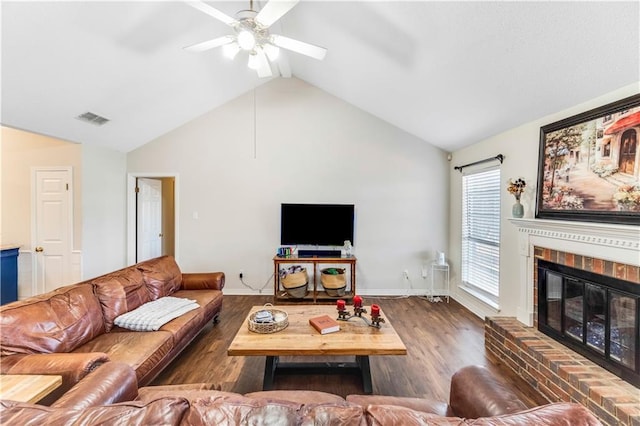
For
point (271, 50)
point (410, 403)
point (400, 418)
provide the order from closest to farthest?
point (400, 418)
point (410, 403)
point (271, 50)

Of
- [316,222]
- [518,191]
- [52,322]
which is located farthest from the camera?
[316,222]

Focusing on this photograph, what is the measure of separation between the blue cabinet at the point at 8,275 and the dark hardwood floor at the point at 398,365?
9.92ft

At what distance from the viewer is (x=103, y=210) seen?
4414 millimetres

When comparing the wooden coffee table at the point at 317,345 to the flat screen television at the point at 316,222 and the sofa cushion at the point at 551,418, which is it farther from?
the flat screen television at the point at 316,222

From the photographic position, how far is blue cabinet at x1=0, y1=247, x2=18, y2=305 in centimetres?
388

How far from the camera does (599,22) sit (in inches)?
67.9

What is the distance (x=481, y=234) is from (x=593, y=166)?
71.2 inches

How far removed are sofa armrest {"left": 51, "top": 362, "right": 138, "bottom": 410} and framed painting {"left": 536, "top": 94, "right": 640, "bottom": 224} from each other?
319cm

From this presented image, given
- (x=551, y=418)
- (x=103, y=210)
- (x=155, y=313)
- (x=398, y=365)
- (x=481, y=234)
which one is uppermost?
(x=103, y=210)

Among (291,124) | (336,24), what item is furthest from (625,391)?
(291,124)

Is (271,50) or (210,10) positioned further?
(271,50)

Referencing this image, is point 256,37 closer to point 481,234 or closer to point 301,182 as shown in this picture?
point 301,182

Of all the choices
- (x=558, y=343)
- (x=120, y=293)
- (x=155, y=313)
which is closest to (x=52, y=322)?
(x=120, y=293)

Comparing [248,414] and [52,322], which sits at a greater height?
[248,414]
